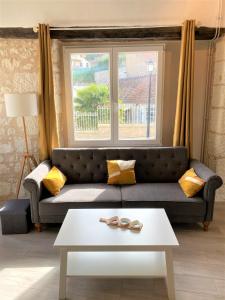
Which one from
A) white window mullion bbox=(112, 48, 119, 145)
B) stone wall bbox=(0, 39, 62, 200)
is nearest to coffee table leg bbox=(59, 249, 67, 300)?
stone wall bbox=(0, 39, 62, 200)

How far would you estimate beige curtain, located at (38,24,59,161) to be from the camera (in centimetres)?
317

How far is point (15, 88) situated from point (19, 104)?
0.59 metres

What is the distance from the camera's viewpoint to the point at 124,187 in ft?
9.93

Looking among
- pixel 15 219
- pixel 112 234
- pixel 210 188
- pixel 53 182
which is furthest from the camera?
pixel 53 182

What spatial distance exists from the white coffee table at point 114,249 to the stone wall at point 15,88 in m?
A: 1.81

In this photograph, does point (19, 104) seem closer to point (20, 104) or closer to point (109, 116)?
point (20, 104)

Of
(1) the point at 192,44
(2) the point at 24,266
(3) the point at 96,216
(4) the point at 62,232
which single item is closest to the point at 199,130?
(1) the point at 192,44

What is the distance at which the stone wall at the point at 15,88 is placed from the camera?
332 cm

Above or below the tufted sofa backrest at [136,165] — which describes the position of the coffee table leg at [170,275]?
below

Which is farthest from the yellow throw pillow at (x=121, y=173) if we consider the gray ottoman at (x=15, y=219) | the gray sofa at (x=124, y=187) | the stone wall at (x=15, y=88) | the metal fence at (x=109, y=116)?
the stone wall at (x=15, y=88)

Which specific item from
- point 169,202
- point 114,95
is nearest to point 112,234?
point 169,202

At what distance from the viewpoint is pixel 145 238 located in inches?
74.1

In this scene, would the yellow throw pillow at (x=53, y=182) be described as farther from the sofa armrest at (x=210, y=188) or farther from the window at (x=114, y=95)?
the sofa armrest at (x=210, y=188)

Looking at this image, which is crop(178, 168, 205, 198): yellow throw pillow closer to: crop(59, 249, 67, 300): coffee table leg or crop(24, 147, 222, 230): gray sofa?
crop(24, 147, 222, 230): gray sofa
